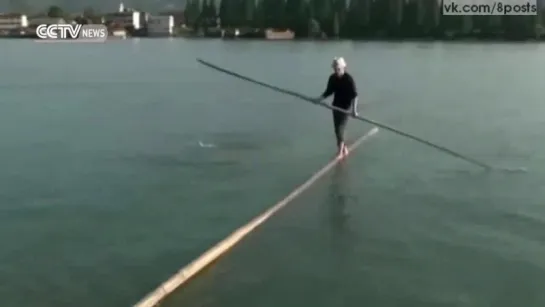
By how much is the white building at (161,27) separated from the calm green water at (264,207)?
429 feet

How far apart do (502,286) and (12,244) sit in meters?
5.38

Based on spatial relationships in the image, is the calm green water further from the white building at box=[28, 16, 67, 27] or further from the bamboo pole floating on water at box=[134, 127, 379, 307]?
the white building at box=[28, 16, 67, 27]

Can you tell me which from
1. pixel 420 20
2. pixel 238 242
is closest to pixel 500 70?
pixel 238 242

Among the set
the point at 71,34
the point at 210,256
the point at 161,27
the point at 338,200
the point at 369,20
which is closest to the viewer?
the point at 210,256

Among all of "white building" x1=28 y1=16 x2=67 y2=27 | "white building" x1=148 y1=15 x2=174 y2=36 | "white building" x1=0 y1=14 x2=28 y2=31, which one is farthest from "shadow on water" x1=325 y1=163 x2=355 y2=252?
"white building" x1=28 y1=16 x2=67 y2=27

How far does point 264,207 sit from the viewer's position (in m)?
10.9

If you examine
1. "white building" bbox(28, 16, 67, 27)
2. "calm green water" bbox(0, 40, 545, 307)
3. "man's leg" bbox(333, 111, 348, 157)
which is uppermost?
"white building" bbox(28, 16, 67, 27)

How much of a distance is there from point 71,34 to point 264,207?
4054 inches

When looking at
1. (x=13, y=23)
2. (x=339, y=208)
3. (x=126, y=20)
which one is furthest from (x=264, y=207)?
(x=126, y=20)

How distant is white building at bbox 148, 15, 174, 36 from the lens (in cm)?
15129

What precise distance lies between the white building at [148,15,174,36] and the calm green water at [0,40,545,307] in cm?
13068

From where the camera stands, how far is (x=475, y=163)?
1429 centimetres

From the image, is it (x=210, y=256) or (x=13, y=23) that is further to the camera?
(x=13, y=23)

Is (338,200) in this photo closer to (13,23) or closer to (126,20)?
(13,23)
